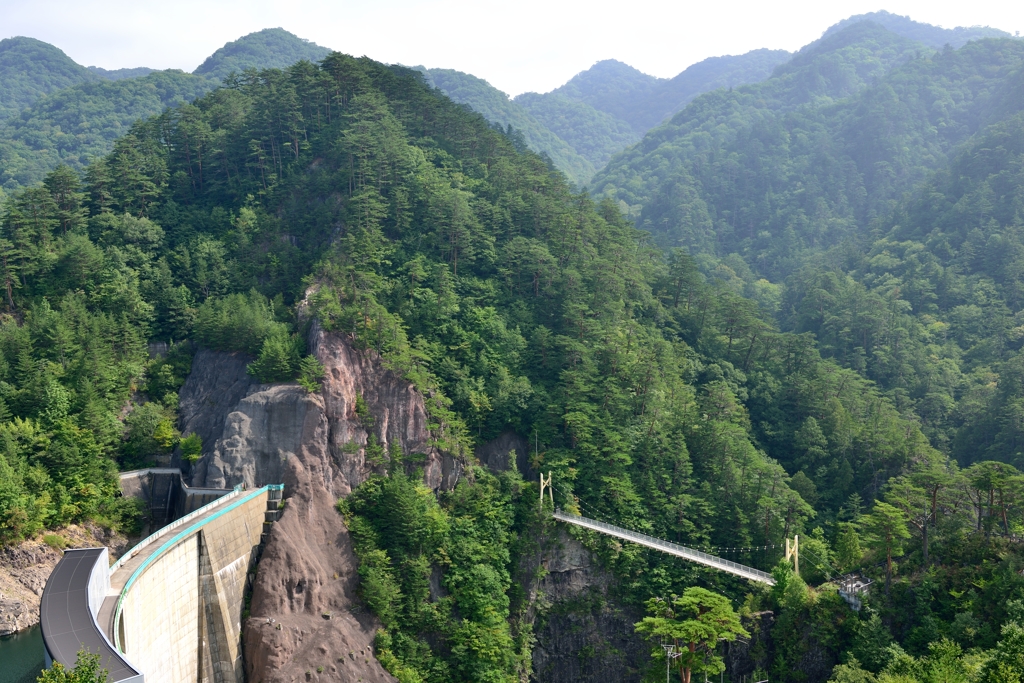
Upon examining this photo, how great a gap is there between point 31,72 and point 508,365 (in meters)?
170

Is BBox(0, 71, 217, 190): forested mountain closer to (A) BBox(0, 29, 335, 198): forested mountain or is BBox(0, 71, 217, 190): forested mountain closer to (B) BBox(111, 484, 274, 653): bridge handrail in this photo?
(A) BBox(0, 29, 335, 198): forested mountain

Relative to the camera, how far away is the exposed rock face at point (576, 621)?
5112cm

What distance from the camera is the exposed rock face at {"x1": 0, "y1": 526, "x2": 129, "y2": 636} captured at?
138 ft

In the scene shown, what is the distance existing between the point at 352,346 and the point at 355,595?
16.4m

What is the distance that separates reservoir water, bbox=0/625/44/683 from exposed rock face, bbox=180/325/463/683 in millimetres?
10174

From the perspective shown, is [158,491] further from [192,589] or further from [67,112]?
[67,112]

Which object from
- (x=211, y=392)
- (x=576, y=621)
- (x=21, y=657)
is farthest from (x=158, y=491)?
(x=576, y=621)

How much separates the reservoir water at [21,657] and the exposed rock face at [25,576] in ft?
1.83

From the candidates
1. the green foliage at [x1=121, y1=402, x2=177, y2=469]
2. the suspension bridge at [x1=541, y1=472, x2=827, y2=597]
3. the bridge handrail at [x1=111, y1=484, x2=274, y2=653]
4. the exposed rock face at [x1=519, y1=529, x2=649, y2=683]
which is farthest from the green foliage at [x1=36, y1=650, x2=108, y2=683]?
the suspension bridge at [x1=541, y1=472, x2=827, y2=597]

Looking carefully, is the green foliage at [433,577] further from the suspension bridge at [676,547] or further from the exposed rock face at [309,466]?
the suspension bridge at [676,547]

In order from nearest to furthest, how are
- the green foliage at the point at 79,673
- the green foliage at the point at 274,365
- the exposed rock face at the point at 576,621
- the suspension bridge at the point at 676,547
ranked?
the green foliage at the point at 79,673 → the exposed rock face at the point at 576,621 → the suspension bridge at the point at 676,547 → the green foliage at the point at 274,365

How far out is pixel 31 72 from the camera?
579 feet

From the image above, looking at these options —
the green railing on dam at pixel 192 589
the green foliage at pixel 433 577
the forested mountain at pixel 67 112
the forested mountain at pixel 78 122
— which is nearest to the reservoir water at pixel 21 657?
the green railing on dam at pixel 192 589

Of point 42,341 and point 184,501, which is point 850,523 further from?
point 42,341
